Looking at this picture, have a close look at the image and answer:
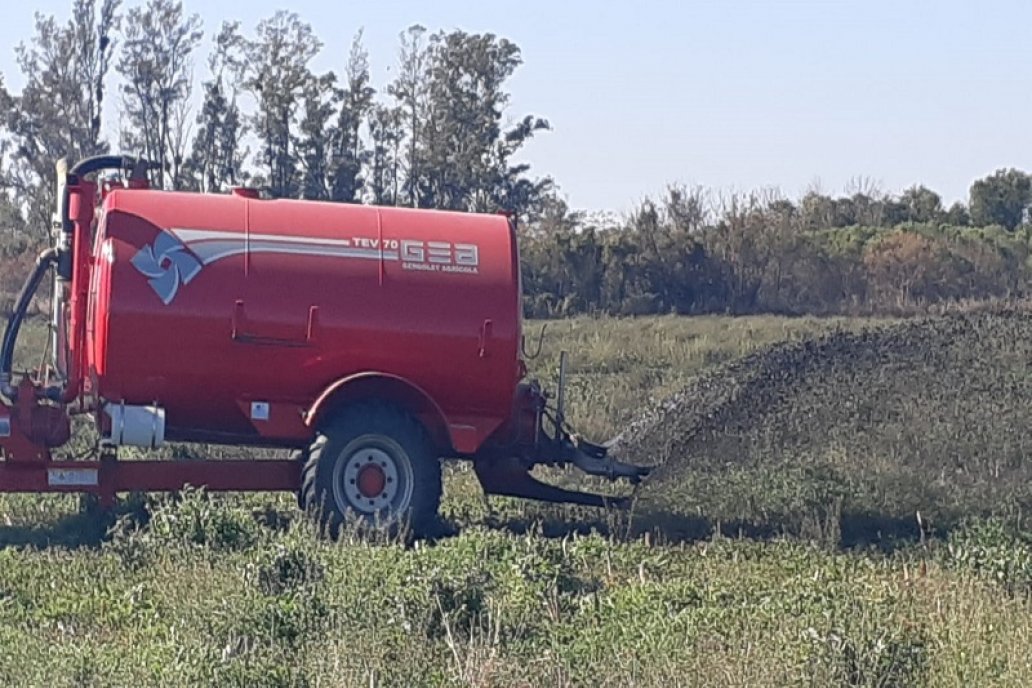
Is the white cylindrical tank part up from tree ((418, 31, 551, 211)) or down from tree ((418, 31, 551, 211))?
down

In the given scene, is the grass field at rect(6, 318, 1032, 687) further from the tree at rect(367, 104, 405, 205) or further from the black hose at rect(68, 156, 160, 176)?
the tree at rect(367, 104, 405, 205)

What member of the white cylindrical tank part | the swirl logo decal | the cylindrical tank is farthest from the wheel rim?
the swirl logo decal

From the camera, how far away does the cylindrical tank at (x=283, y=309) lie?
39.6 feet

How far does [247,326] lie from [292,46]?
4101 centimetres

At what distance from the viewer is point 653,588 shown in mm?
9406

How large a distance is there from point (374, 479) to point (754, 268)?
87.8 ft

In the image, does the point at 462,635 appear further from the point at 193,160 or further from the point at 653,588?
the point at 193,160

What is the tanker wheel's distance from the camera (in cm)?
1219

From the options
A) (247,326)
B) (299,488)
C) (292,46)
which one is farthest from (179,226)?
(292,46)

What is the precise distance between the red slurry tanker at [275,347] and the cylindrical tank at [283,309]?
1cm

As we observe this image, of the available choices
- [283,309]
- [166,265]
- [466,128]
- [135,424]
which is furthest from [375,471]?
[466,128]

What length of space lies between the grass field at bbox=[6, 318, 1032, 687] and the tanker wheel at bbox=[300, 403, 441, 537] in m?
0.54

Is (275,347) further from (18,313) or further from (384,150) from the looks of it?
(384,150)

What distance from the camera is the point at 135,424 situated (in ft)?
39.6
